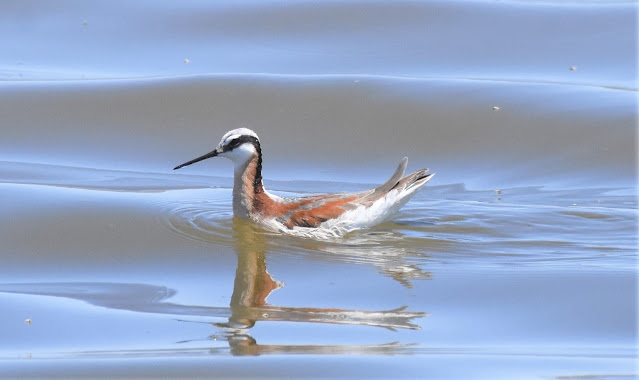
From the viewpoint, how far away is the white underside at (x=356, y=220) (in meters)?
10.9

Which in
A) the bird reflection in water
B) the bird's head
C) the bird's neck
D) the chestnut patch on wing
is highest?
the bird's head

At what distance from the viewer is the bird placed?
35.9 ft

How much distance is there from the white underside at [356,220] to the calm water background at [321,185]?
0.19 meters

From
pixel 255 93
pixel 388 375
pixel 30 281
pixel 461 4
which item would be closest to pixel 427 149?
pixel 255 93

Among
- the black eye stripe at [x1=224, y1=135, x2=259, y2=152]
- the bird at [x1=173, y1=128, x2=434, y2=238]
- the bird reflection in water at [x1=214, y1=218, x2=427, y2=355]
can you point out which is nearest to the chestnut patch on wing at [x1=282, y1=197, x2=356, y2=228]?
the bird at [x1=173, y1=128, x2=434, y2=238]

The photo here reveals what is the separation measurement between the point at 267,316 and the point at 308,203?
2.75 meters

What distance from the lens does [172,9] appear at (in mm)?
18062

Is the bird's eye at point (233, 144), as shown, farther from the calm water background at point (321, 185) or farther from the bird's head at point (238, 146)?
the calm water background at point (321, 185)

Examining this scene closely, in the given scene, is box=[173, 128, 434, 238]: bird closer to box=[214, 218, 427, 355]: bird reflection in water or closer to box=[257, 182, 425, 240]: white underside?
box=[257, 182, 425, 240]: white underside

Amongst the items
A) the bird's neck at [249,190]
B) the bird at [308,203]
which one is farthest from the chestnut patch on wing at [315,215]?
the bird's neck at [249,190]

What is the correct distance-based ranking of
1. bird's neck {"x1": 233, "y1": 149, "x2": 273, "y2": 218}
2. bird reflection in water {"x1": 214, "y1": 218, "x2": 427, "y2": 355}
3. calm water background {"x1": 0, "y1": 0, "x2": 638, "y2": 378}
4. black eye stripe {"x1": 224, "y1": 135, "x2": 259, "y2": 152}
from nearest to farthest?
bird reflection in water {"x1": 214, "y1": 218, "x2": 427, "y2": 355}, calm water background {"x1": 0, "y1": 0, "x2": 638, "y2": 378}, bird's neck {"x1": 233, "y1": 149, "x2": 273, "y2": 218}, black eye stripe {"x1": 224, "y1": 135, "x2": 259, "y2": 152}

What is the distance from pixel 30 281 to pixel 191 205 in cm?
262

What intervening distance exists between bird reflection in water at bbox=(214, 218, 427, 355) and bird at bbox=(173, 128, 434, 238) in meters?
0.86

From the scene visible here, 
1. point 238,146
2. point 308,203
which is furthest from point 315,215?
point 238,146
